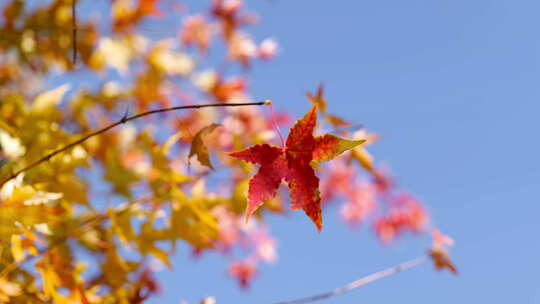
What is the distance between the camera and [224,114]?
9.59 feet

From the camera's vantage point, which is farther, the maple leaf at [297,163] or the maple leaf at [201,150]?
the maple leaf at [201,150]

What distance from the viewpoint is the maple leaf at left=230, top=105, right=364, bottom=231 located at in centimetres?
79

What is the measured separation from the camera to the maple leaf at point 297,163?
0.79 m

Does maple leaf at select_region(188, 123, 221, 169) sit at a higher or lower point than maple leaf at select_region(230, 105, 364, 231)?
higher

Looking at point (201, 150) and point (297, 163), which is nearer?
point (297, 163)

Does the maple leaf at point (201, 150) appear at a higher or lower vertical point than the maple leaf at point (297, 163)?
higher

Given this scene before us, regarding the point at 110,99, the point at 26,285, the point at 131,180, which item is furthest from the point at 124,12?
the point at 26,285

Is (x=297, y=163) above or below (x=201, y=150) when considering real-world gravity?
below

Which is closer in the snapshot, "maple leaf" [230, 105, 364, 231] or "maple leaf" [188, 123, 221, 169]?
"maple leaf" [230, 105, 364, 231]

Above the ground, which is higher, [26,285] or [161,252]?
[161,252]

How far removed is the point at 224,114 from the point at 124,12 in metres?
0.75

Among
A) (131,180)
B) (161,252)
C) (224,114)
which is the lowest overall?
(161,252)

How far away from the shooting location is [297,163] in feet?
2.79

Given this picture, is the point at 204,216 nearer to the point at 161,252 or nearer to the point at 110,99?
the point at 161,252
